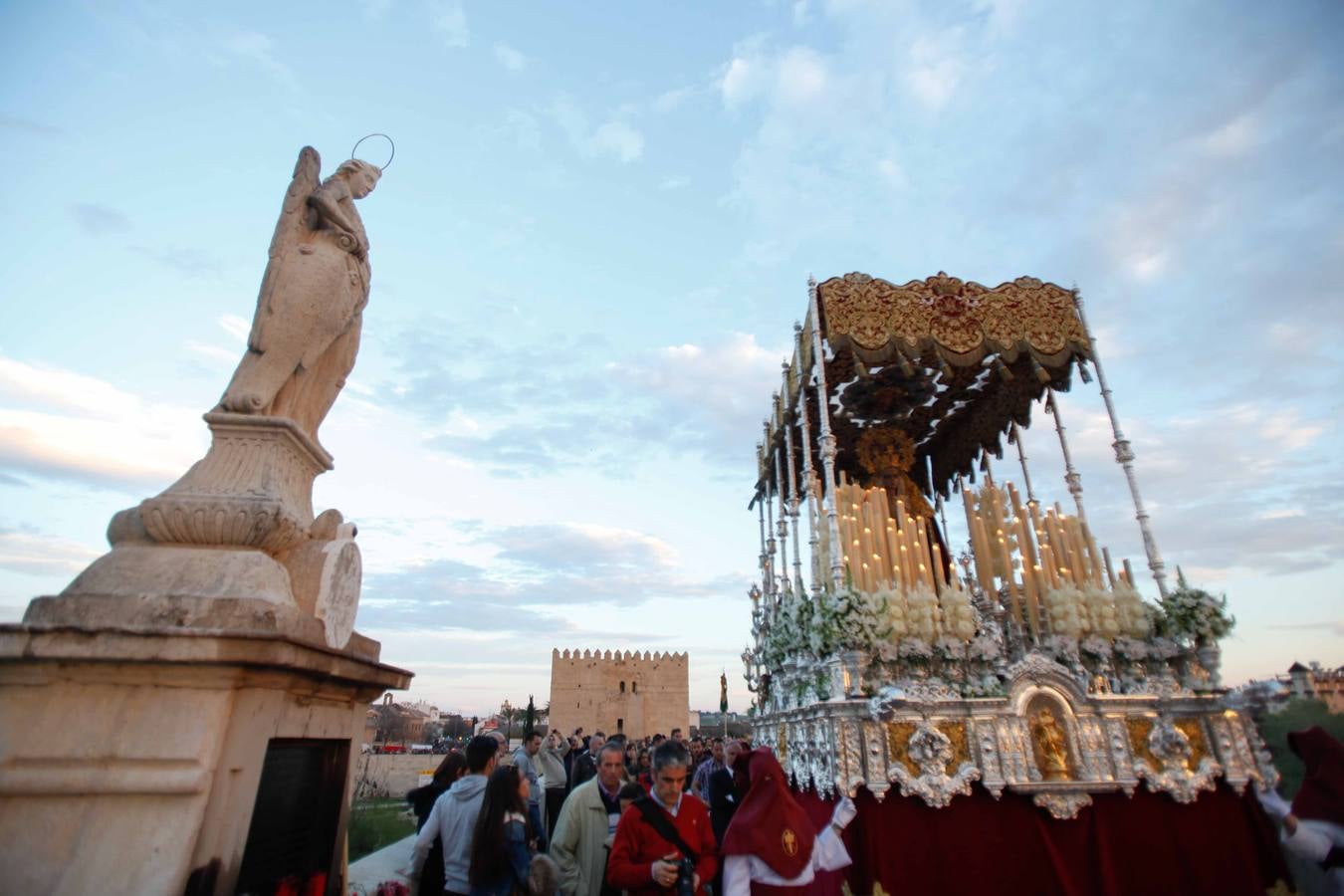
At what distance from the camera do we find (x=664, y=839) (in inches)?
112

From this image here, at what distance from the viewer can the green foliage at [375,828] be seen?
27.8 ft

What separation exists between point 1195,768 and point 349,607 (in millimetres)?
7215

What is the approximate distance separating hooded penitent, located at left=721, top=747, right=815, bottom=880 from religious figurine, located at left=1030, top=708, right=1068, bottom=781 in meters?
3.75

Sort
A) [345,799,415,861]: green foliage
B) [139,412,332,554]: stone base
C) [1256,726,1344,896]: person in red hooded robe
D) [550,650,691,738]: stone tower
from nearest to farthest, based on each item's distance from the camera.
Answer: [139,412,332,554]: stone base, [1256,726,1344,896]: person in red hooded robe, [345,799,415,861]: green foliage, [550,650,691,738]: stone tower

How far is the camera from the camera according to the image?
Answer: 2.72 m

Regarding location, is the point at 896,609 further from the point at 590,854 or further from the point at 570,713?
the point at 570,713

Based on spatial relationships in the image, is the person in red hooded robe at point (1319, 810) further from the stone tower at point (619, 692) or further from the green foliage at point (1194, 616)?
the stone tower at point (619, 692)

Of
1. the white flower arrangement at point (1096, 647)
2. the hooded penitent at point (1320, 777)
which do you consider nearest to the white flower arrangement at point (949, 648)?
the white flower arrangement at point (1096, 647)

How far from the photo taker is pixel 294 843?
227 centimetres

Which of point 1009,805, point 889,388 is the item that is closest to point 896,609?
point 1009,805

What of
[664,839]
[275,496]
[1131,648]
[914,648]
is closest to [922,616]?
[914,648]

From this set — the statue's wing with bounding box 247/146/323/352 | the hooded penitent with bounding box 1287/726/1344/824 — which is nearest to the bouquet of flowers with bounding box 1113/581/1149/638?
the hooded penitent with bounding box 1287/726/1344/824

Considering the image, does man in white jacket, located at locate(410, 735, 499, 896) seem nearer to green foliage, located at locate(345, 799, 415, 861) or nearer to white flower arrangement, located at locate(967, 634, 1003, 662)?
green foliage, located at locate(345, 799, 415, 861)

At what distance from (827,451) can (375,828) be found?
9.33 meters
